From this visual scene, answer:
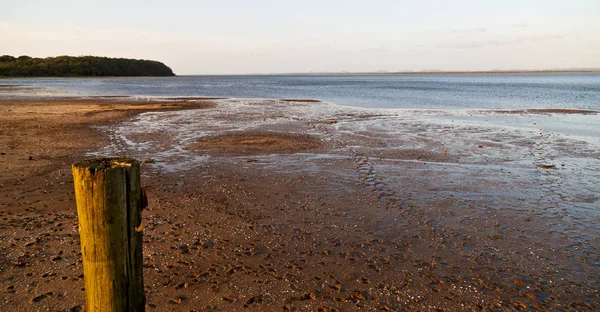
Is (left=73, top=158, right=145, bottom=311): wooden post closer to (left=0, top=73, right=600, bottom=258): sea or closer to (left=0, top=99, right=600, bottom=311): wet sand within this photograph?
(left=0, top=99, right=600, bottom=311): wet sand

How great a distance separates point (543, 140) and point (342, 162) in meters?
10.6

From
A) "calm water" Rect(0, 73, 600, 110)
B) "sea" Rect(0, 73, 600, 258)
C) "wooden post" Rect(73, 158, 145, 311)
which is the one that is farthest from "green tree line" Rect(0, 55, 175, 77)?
"wooden post" Rect(73, 158, 145, 311)

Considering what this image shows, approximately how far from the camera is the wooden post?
302cm

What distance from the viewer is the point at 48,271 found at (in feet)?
17.6

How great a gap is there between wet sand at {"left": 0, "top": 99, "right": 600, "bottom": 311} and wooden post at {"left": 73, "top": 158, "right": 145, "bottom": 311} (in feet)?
4.90

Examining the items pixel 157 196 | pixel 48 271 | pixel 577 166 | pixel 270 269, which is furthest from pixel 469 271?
pixel 577 166

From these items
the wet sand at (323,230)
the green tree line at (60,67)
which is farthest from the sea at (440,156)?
the green tree line at (60,67)

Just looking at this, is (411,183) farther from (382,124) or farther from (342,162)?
(382,124)

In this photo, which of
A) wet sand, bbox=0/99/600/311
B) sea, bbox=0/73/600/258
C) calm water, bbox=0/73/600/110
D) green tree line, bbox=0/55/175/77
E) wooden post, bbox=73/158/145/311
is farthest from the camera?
green tree line, bbox=0/55/175/77

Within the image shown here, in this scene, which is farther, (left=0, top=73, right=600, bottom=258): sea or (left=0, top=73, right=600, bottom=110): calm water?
(left=0, top=73, right=600, bottom=110): calm water

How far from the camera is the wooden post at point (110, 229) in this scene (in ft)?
9.91

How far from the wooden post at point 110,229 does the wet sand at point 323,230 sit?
149 centimetres

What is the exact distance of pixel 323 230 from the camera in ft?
23.3

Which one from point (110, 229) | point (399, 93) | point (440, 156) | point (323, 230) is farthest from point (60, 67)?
point (110, 229)
